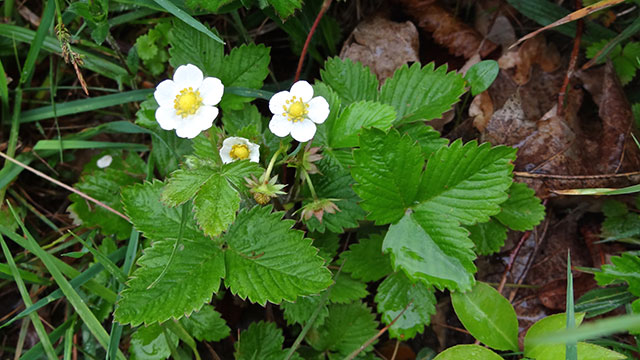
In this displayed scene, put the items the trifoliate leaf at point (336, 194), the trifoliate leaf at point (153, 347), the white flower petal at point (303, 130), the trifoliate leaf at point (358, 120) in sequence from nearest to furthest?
the white flower petal at point (303, 130) < the trifoliate leaf at point (358, 120) < the trifoliate leaf at point (336, 194) < the trifoliate leaf at point (153, 347)

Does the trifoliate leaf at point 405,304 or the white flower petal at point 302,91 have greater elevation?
the white flower petal at point 302,91

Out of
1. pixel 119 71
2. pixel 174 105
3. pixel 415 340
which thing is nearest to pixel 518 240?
pixel 415 340

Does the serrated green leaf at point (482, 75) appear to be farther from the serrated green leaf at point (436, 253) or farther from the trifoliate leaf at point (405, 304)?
the trifoliate leaf at point (405, 304)

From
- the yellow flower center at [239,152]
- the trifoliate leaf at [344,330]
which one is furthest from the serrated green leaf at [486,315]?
the yellow flower center at [239,152]

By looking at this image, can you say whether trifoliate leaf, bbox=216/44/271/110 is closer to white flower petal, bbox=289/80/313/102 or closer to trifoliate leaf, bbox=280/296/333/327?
white flower petal, bbox=289/80/313/102

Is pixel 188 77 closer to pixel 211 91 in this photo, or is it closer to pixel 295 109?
pixel 211 91

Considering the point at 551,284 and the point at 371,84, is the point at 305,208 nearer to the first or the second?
the point at 371,84

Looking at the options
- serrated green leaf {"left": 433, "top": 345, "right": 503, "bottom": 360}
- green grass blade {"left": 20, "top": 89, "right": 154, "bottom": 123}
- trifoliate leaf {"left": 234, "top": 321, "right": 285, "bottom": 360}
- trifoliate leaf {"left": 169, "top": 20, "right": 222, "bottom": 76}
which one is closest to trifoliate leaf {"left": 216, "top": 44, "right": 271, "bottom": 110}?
trifoliate leaf {"left": 169, "top": 20, "right": 222, "bottom": 76}
